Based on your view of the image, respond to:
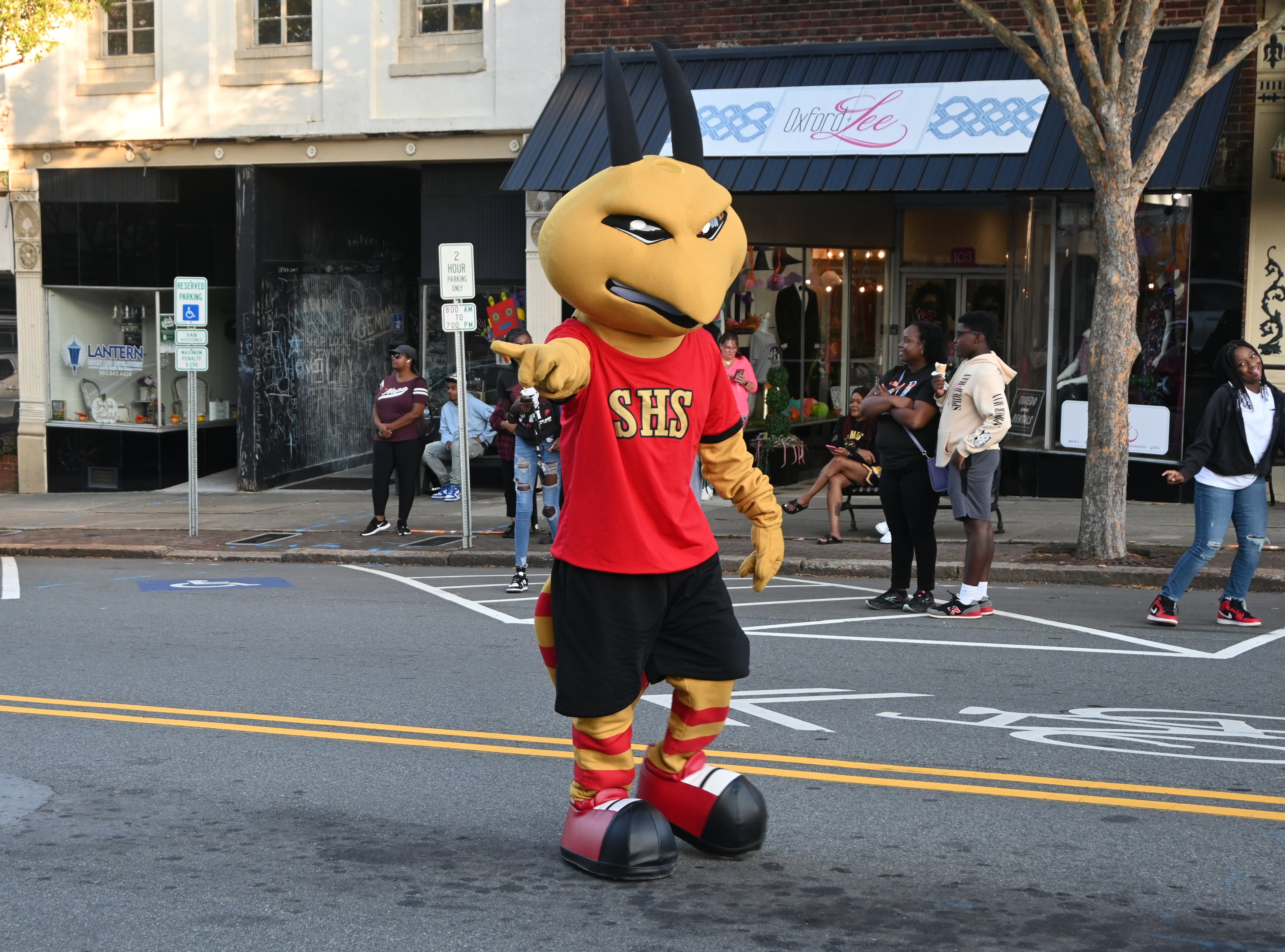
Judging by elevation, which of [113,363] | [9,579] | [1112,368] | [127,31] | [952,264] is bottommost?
[9,579]

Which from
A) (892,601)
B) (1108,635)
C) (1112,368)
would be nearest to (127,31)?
(1112,368)

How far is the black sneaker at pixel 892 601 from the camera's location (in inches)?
381

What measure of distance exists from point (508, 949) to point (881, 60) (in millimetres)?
12512

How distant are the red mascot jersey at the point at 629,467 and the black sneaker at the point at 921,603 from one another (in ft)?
16.4

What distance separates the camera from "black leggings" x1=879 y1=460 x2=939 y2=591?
30.5 ft

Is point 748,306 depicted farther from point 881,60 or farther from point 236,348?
point 236,348

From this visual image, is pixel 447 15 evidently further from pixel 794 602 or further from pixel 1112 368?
pixel 794 602

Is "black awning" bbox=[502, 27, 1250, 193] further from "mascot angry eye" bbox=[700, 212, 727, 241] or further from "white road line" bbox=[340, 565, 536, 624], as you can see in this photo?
"mascot angry eye" bbox=[700, 212, 727, 241]

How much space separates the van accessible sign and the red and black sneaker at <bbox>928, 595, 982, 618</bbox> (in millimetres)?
6112

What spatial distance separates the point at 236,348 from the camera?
19.7 metres

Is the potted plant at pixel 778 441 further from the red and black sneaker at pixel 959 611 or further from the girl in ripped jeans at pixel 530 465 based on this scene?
the red and black sneaker at pixel 959 611

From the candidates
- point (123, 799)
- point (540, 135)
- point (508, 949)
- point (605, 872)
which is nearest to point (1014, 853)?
point (605, 872)

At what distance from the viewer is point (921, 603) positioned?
9594mm

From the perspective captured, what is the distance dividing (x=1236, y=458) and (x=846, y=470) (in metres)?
4.55
